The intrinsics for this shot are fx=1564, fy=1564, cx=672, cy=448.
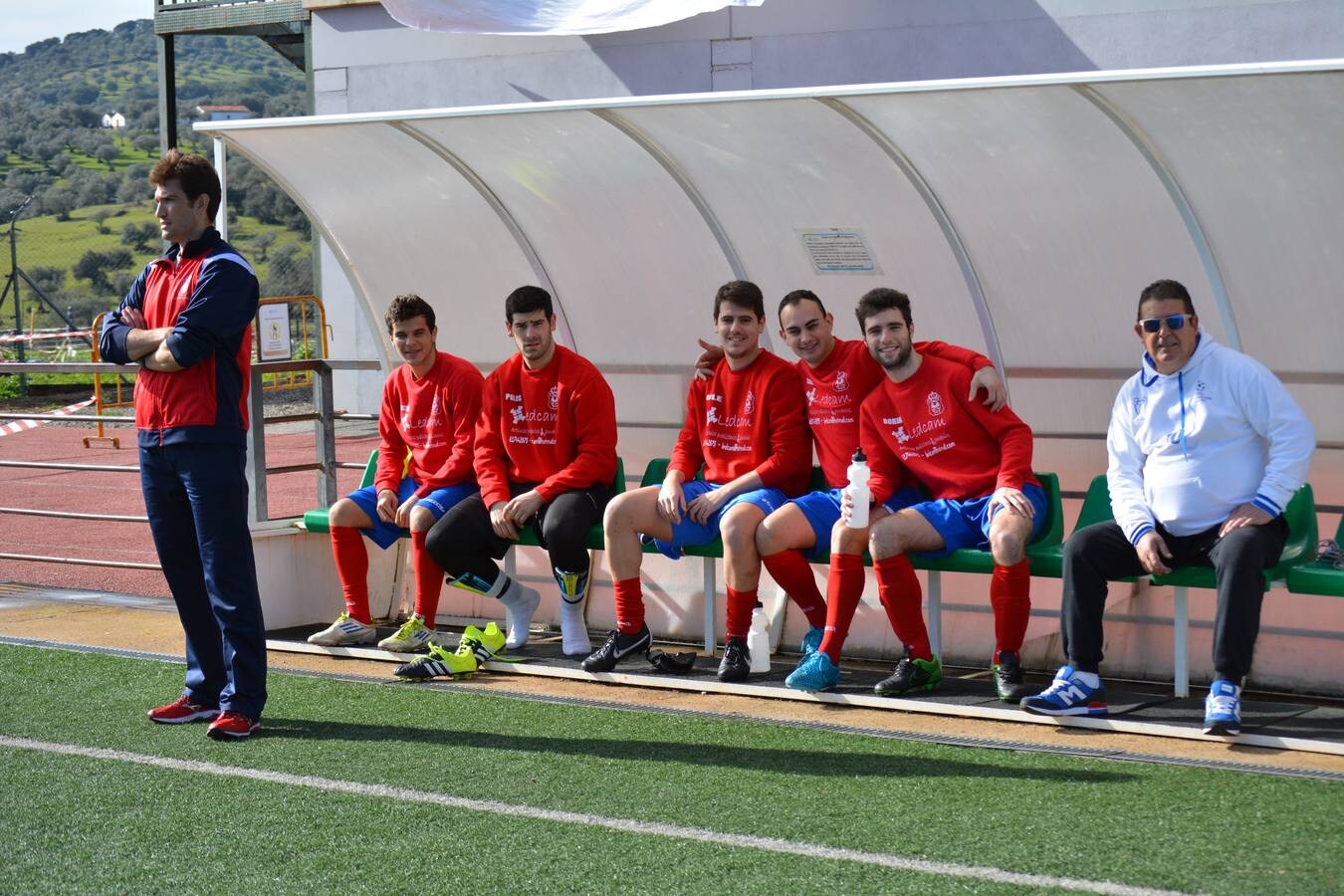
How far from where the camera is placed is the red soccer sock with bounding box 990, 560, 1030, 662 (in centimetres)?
532

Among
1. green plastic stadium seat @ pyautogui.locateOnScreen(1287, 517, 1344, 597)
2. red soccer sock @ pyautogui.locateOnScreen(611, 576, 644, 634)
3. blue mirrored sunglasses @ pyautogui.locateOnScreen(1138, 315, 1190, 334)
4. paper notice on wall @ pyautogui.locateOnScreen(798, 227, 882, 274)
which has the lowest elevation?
red soccer sock @ pyautogui.locateOnScreen(611, 576, 644, 634)

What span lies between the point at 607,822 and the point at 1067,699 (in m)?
1.79

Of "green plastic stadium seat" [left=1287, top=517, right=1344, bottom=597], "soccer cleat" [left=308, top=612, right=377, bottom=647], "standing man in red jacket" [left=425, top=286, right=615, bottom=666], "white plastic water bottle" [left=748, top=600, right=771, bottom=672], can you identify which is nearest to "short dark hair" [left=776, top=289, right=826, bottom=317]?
"standing man in red jacket" [left=425, top=286, right=615, bottom=666]

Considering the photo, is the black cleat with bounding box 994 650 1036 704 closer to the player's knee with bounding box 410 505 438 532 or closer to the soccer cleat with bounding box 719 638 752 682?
the soccer cleat with bounding box 719 638 752 682

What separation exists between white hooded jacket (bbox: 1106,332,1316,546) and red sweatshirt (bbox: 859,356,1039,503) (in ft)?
1.64

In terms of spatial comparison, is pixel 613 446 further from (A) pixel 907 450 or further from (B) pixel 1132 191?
(B) pixel 1132 191

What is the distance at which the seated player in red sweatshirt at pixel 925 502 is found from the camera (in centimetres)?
539

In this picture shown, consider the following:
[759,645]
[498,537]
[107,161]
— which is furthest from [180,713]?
[107,161]

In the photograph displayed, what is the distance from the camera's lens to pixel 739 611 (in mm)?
5855

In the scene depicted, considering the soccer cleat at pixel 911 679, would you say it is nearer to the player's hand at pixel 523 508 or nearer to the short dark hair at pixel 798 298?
the short dark hair at pixel 798 298

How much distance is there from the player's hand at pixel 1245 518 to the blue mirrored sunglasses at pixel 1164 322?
63cm

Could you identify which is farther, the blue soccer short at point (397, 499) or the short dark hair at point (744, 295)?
the blue soccer short at point (397, 499)

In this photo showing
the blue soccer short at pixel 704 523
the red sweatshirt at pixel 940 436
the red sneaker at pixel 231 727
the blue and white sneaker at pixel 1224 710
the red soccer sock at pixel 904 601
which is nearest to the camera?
the blue and white sneaker at pixel 1224 710

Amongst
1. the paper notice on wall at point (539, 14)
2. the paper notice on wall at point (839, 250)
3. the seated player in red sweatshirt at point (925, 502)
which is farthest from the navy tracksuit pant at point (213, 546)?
the paper notice on wall at point (539, 14)
